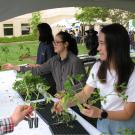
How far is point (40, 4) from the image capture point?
515 cm

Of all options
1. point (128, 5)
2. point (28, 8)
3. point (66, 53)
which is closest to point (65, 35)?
point (66, 53)

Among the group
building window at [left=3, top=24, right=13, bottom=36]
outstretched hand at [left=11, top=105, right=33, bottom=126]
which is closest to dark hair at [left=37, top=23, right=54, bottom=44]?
outstretched hand at [left=11, top=105, right=33, bottom=126]

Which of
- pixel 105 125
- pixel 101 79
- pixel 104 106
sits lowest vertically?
pixel 105 125

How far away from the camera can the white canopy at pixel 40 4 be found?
186 inches

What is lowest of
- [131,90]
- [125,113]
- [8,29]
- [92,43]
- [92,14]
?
[125,113]

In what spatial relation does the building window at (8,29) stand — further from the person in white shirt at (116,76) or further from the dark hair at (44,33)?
the person in white shirt at (116,76)

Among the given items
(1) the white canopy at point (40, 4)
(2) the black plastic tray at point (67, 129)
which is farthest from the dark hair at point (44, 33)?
(2) the black plastic tray at point (67, 129)

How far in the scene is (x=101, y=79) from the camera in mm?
1917

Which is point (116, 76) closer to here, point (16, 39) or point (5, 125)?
point (5, 125)

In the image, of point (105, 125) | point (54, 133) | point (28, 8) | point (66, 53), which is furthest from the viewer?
point (28, 8)

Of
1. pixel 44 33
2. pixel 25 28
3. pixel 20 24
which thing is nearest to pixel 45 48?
pixel 44 33

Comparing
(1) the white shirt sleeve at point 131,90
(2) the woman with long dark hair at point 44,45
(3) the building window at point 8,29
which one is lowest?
(1) the white shirt sleeve at point 131,90

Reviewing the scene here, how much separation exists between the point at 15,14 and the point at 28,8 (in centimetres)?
24

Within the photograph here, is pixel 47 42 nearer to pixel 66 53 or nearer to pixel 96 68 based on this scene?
pixel 66 53
